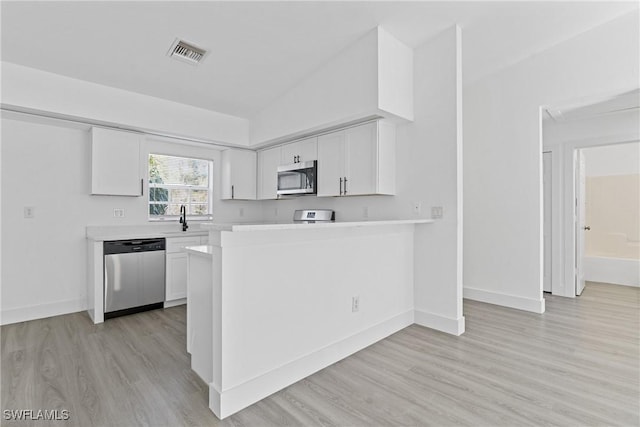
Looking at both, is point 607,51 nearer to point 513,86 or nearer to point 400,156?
point 513,86

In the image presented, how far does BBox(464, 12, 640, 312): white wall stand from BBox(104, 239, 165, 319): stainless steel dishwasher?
3.87m

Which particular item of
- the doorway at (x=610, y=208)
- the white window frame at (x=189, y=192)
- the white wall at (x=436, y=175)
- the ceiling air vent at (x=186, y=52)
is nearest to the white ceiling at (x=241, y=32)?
the ceiling air vent at (x=186, y=52)

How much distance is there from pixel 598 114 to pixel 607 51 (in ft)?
3.48

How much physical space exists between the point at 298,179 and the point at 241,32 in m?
1.86

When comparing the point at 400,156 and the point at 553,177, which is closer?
the point at 400,156

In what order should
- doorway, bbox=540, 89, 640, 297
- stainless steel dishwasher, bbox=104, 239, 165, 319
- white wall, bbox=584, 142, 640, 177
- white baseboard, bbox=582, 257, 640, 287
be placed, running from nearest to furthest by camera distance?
stainless steel dishwasher, bbox=104, 239, 165, 319 < doorway, bbox=540, 89, 640, 297 < white baseboard, bbox=582, 257, 640, 287 < white wall, bbox=584, 142, 640, 177

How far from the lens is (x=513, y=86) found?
389cm

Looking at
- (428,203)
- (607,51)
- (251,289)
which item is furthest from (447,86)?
(251,289)

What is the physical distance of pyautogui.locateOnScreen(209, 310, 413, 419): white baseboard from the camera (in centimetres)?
181

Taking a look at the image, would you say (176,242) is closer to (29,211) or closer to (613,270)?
(29,211)

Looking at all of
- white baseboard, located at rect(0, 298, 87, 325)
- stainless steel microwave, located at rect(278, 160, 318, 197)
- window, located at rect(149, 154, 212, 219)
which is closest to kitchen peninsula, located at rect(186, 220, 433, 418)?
stainless steel microwave, located at rect(278, 160, 318, 197)

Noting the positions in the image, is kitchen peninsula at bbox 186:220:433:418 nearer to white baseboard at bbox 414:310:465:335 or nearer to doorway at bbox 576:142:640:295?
white baseboard at bbox 414:310:465:335

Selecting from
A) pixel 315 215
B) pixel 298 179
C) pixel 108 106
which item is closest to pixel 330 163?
pixel 298 179

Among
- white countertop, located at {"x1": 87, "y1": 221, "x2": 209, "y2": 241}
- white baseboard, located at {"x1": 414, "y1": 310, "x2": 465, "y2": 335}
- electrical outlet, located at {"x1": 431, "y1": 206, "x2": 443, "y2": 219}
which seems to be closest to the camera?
white baseboard, located at {"x1": 414, "y1": 310, "x2": 465, "y2": 335}
